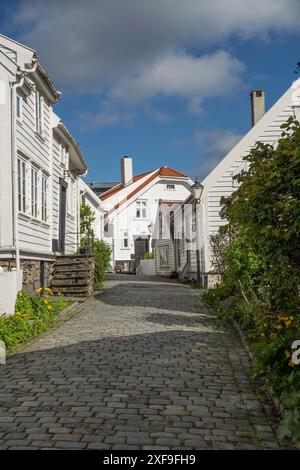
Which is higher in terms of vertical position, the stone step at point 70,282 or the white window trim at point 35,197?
the white window trim at point 35,197

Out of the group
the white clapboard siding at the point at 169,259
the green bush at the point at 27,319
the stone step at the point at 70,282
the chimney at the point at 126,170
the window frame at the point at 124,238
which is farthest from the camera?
the window frame at the point at 124,238

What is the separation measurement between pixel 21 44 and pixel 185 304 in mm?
8611

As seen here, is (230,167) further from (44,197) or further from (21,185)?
(21,185)

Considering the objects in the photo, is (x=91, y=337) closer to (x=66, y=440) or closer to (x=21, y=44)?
(x=66, y=440)

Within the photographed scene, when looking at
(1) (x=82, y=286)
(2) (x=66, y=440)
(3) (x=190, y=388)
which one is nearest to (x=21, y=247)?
(1) (x=82, y=286)

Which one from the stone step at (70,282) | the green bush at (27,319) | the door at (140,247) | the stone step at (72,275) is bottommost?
the green bush at (27,319)

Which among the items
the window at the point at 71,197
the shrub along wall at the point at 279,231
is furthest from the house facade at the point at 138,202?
the shrub along wall at the point at 279,231

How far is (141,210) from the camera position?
161 feet

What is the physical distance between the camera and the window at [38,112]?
1773 cm

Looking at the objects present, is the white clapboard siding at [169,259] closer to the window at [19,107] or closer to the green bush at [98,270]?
the green bush at [98,270]

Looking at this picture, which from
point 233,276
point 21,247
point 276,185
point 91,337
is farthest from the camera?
point 21,247

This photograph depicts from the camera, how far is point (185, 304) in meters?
16.0

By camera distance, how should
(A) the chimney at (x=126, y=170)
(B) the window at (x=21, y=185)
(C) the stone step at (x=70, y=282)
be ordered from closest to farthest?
(B) the window at (x=21, y=185)
(C) the stone step at (x=70, y=282)
(A) the chimney at (x=126, y=170)

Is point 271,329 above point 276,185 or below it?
below
